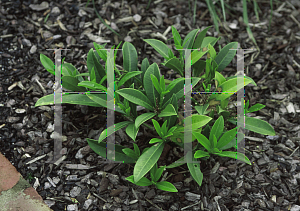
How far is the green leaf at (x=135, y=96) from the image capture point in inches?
61.1

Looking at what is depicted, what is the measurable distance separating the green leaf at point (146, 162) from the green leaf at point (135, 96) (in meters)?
0.25

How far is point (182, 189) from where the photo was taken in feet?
5.68

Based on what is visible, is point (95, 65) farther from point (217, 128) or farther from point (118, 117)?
point (217, 128)

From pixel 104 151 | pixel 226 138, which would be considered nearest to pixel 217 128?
pixel 226 138

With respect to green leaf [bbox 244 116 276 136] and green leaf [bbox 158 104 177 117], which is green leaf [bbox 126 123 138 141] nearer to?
green leaf [bbox 158 104 177 117]

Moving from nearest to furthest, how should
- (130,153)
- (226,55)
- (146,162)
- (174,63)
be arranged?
(146,162) < (130,153) < (174,63) < (226,55)

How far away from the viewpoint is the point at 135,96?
5.23ft

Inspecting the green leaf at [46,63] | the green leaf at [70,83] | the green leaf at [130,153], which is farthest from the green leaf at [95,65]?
the green leaf at [130,153]

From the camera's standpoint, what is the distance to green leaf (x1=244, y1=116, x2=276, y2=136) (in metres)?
1.63

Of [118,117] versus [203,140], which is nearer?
[203,140]

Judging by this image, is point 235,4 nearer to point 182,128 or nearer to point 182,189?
point 182,128

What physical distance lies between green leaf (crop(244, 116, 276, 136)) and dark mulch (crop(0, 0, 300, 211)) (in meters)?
0.30

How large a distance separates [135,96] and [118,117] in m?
0.40

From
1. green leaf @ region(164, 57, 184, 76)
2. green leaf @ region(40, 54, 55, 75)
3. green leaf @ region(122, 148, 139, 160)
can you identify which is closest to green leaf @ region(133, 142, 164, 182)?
green leaf @ region(122, 148, 139, 160)
